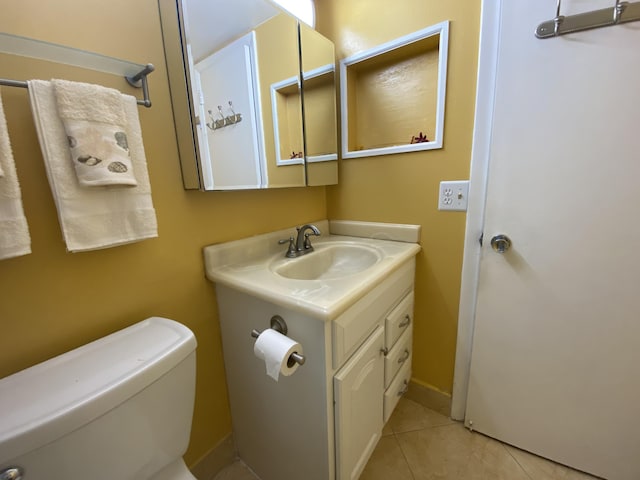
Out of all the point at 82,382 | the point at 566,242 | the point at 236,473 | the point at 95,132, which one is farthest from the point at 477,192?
the point at 236,473

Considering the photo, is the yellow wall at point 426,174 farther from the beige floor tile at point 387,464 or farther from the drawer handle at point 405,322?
the beige floor tile at point 387,464

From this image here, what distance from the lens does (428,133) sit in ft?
4.17

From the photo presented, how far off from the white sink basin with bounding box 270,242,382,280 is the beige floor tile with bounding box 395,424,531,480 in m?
0.84

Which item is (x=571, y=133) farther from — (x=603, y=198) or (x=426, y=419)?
(x=426, y=419)

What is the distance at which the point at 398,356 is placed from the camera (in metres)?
1.17

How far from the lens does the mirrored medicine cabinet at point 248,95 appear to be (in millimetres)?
823

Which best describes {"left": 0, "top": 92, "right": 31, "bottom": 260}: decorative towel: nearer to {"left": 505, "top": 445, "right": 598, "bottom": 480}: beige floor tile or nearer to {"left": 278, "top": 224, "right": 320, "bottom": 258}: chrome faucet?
{"left": 278, "top": 224, "right": 320, "bottom": 258}: chrome faucet

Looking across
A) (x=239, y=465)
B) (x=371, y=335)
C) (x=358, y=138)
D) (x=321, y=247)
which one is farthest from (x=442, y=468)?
(x=358, y=138)

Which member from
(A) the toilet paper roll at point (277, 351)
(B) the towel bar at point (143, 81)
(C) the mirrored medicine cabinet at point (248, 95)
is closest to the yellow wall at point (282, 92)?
(C) the mirrored medicine cabinet at point (248, 95)

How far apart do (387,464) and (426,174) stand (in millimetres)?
1289

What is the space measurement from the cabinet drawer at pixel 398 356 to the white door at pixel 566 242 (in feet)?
1.04

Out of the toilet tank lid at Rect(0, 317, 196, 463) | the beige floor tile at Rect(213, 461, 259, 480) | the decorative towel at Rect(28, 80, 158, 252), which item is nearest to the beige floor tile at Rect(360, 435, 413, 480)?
the beige floor tile at Rect(213, 461, 259, 480)

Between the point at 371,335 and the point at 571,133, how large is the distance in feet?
3.11

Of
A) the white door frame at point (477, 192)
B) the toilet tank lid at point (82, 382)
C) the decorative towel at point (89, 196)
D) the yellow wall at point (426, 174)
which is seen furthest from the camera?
the yellow wall at point (426, 174)
